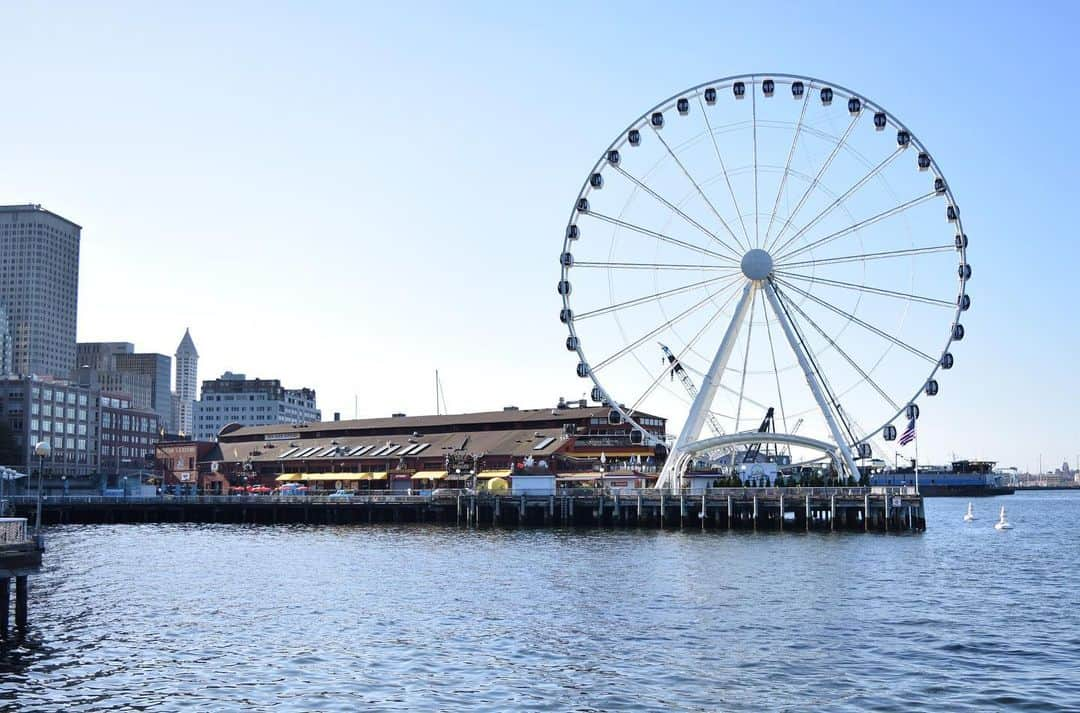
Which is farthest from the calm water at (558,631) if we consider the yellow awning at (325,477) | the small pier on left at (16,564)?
the yellow awning at (325,477)

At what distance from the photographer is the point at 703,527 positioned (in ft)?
315

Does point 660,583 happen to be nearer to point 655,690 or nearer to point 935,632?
point 935,632

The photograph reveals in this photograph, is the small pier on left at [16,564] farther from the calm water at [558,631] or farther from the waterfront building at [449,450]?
the waterfront building at [449,450]

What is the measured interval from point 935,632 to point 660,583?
16476 mm

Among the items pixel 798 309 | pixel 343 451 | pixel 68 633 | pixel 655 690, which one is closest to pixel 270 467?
pixel 343 451

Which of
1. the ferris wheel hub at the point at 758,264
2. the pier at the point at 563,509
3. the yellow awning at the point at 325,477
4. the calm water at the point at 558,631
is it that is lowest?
the calm water at the point at 558,631

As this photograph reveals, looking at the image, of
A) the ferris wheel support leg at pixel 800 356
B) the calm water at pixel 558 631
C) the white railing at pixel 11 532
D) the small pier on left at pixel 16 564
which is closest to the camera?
the calm water at pixel 558 631

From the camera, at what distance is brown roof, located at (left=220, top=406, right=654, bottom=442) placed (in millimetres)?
149375

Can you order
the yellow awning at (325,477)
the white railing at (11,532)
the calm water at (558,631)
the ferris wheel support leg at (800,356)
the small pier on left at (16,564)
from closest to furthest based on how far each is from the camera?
1. the calm water at (558,631)
2. the small pier on left at (16,564)
3. the white railing at (11,532)
4. the ferris wheel support leg at (800,356)
5. the yellow awning at (325,477)

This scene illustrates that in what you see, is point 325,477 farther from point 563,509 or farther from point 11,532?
point 11,532

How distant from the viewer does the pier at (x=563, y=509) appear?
305 ft

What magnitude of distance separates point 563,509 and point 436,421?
5909 centimetres

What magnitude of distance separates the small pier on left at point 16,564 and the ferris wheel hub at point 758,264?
192 feet

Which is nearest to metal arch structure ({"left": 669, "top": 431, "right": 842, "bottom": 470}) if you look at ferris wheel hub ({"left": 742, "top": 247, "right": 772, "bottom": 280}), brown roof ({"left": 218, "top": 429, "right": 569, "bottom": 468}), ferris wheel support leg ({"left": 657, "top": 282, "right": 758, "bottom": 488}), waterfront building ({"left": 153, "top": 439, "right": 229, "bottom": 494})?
ferris wheel support leg ({"left": 657, "top": 282, "right": 758, "bottom": 488})
